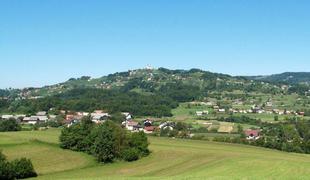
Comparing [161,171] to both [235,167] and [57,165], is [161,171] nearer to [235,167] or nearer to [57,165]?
[235,167]

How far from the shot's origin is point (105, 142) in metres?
72.9

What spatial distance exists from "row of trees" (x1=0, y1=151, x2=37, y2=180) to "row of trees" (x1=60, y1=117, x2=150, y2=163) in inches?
605

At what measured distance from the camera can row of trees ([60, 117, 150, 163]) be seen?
7206 centimetres

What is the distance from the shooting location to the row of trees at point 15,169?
56.1 metres

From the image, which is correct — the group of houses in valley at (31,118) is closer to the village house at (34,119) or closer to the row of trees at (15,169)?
the village house at (34,119)

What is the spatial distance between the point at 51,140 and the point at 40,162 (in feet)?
59.5

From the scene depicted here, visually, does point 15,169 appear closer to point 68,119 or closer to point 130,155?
point 130,155

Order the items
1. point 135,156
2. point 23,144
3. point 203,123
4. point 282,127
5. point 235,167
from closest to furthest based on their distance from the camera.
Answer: point 235,167 → point 135,156 → point 23,144 → point 282,127 → point 203,123

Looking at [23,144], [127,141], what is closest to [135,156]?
[127,141]

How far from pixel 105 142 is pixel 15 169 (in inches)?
734

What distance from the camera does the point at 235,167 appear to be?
5400 centimetres

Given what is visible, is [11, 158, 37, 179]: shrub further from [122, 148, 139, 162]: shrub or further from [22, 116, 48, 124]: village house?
[22, 116, 48, 124]: village house

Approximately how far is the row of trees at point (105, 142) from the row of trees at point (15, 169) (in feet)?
50.4

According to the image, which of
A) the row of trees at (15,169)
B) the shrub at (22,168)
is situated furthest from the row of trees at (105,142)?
the row of trees at (15,169)
